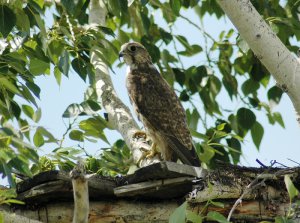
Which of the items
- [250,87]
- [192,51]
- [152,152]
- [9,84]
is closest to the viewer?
[9,84]

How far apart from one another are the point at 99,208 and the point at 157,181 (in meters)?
0.39

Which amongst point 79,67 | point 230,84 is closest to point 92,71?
point 79,67

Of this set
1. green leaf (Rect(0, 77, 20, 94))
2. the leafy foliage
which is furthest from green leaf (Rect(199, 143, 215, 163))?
green leaf (Rect(0, 77, 20, 94))

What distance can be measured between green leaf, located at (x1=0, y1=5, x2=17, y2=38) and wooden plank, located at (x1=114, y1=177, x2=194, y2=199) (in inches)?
44.2

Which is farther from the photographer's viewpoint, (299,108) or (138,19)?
(138,19)

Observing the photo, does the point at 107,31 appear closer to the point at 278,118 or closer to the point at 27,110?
the point at 27,110

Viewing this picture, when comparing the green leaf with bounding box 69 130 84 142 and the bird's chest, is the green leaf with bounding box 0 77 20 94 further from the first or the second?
the bird's chest

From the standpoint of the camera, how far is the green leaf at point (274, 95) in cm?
678

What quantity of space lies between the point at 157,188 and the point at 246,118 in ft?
8.80

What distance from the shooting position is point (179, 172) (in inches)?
166

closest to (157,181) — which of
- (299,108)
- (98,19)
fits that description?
(299,108)

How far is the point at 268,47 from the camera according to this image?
Result: 454 centimetres

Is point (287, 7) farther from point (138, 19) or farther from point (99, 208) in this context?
point (99, 208)

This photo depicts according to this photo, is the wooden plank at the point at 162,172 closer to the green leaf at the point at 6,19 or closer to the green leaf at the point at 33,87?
the green leaf at the point at 33,87
